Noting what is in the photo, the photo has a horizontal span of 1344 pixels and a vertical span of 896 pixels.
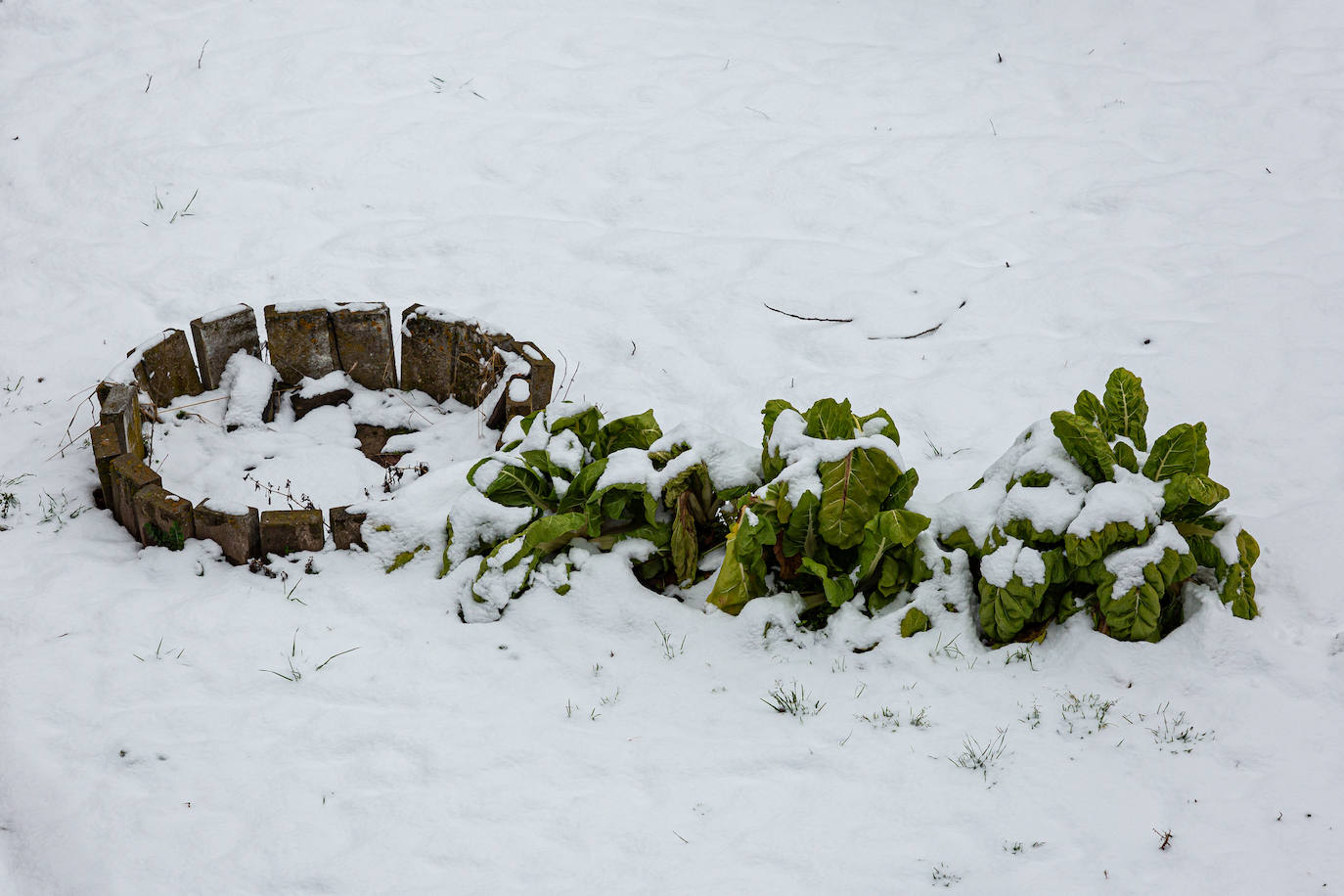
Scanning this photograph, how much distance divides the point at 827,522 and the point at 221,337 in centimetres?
278

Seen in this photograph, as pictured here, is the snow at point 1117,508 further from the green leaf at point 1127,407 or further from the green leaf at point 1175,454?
the green leaf at point 1127,407

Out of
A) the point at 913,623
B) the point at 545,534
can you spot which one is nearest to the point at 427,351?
the point at 545,534

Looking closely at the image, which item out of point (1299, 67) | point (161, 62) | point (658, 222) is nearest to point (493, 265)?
point (658, 222)

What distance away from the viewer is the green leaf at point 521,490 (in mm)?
3611

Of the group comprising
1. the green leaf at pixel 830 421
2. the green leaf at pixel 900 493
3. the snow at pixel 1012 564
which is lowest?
the snow at pixel 1012 564

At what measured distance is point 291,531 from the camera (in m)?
3.64

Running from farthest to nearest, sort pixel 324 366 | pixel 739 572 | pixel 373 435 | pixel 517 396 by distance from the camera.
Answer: pixel 324 366, pixel 373 435, pixel 517 396, pixel 739 572

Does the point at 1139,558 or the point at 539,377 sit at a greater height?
the point at 539,377

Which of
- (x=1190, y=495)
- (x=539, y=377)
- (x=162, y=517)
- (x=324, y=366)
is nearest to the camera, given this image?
(x=1190, y=495)

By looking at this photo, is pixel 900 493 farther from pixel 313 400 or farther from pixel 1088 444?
pixel 313 400

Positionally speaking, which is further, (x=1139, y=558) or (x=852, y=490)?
(x=852, y=490)

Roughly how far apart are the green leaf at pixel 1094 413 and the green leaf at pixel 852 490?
0.70 meters

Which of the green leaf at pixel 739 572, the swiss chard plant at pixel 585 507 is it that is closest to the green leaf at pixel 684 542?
the swiss chard plant at pixel 585 507

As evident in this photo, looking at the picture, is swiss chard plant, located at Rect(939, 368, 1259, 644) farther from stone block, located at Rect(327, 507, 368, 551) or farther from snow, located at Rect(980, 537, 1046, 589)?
stone block, located at Rect(327, 507, 368, 551)
